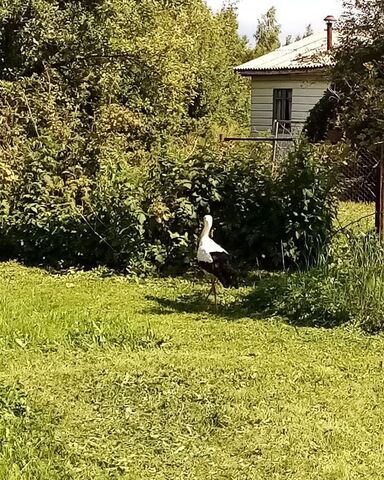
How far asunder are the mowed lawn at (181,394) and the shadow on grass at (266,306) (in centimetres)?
5

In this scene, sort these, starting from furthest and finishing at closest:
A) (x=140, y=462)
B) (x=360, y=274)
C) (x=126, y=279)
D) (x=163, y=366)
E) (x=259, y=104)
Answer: (x=259, y=104) < (x=126, y=279) < (x=360, y=274) < (x=163, y=366) < (x=140, y=462)

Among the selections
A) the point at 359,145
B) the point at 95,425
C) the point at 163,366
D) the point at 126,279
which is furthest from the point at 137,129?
the point at 95,425

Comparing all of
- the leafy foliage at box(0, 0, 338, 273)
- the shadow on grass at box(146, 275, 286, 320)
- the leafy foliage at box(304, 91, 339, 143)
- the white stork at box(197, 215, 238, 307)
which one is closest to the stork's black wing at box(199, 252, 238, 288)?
the white stork at box(197, 215, 238, 307)

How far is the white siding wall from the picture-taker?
901 inches

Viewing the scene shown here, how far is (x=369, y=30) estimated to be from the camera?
8.29 m

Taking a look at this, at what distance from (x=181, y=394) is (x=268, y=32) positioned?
118 feet

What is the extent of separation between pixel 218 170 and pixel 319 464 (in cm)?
627

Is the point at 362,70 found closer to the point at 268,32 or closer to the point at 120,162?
the point at 120,162

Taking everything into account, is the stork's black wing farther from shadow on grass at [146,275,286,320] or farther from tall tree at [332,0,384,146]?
tall tree at [332,0,384,146]

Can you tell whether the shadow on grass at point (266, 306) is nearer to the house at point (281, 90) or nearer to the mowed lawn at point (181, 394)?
the mowed lawn at point (181, 394)

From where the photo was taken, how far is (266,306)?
7.79 meters

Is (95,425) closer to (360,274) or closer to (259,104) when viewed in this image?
(360,274)

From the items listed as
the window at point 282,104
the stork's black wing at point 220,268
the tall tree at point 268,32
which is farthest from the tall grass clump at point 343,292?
the tall tree at point 268,32

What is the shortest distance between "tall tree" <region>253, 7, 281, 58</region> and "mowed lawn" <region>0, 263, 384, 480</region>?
30.0 metres
